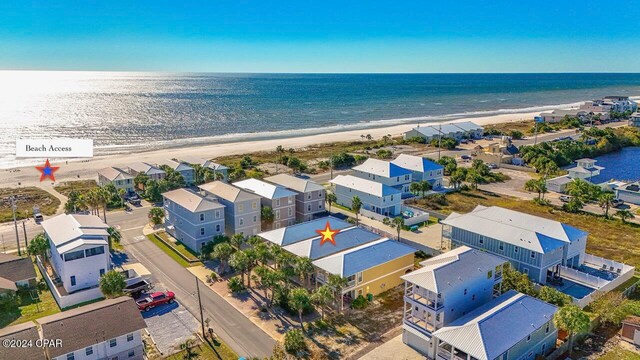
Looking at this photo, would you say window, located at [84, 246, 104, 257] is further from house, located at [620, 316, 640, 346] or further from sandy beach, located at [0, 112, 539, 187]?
sandy beach, located at [0, 112, 539, 187]

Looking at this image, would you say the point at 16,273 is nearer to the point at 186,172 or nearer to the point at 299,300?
the point at 299,300

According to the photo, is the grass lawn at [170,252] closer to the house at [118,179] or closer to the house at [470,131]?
the house at [118,179]

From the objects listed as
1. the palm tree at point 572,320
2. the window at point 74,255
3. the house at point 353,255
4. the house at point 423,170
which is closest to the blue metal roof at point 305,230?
the house at point 353,255

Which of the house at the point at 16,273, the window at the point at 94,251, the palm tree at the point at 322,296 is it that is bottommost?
the house at the point at 16,273

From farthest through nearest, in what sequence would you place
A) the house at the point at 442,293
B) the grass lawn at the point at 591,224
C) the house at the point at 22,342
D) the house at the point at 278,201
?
1. the house at the point at 278,201
2. the grass lawn at the point at 591,224
3. the house at the point at 442,293
4. the house at the point at 22,342

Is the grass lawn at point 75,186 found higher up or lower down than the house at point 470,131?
lower down

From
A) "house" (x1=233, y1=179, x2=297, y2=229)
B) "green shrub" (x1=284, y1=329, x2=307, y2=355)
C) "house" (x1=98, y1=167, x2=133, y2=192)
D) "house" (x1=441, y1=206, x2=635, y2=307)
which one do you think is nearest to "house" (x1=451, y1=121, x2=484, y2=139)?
"house" (x1=441, y1=206, x2=635, y2=307)

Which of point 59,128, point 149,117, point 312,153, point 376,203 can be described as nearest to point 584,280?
point 376,203
